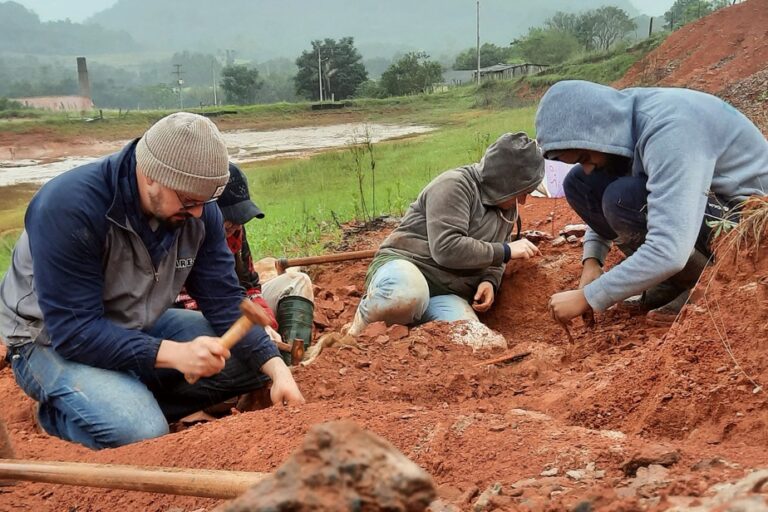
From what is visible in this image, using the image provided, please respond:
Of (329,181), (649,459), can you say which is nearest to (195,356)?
(649,459)

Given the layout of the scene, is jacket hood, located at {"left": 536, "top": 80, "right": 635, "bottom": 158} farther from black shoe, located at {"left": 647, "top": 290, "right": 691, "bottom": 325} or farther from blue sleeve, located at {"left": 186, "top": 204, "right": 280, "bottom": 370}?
blue sleeve, located at {"left": 186, "top": 204, "right": 280, "bottom": 370}

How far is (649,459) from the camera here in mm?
1523

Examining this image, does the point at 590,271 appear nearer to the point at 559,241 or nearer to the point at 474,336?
the point at 474,336

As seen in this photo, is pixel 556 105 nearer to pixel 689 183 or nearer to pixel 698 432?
pixel 689 183

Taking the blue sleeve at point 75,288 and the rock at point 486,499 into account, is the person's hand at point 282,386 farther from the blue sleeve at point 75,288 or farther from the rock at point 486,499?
the rock at point 486,499

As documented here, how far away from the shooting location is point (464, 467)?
1811 mm

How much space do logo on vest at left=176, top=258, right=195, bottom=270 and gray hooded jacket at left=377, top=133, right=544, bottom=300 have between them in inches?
51.6

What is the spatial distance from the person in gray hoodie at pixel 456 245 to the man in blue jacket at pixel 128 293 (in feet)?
2.92

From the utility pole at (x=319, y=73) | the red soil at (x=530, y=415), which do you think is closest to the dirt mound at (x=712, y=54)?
the red soil at (x=530, y=415)

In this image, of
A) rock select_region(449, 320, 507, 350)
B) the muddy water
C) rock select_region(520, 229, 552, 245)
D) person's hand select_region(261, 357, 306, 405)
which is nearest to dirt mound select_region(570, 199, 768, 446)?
rock select_region(449, 320, 507, 350)

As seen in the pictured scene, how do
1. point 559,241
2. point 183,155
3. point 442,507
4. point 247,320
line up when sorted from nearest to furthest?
point 442,507
point 247,320
point 183,155
point 559,241

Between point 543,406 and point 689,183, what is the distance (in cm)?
96

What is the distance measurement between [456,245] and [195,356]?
1.59 m

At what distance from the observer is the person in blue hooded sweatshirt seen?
8.59ft
